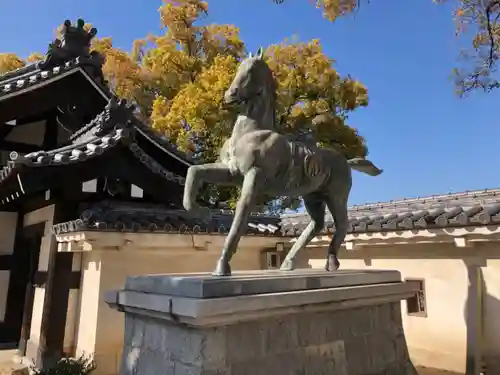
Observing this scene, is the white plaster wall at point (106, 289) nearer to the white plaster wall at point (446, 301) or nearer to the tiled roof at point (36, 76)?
the tiled roof at point (36, 76)

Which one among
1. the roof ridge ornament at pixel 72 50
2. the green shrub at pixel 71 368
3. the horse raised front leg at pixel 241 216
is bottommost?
the green shrub at pixel 71 368

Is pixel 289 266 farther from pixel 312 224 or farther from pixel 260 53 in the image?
pixel 260 53

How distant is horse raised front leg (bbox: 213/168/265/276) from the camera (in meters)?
3.26

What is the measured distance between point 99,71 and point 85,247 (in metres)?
4.99

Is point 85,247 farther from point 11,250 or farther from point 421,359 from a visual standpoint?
point 421,359

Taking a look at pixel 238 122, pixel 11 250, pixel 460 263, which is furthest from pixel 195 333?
pixel 11 250

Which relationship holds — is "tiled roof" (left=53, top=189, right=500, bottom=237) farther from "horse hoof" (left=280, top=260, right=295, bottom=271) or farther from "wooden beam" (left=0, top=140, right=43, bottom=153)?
"wooden beam" (left=0, top=140, right=43, bottom=153)

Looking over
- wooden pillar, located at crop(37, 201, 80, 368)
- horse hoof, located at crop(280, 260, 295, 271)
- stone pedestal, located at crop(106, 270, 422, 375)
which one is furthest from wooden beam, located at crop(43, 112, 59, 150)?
horse hoof, located at crop(280, 260, 295, 271)

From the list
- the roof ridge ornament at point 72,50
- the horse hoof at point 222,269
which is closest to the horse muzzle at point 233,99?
the horse hoof at point 222,269

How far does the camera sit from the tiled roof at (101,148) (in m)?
6.34

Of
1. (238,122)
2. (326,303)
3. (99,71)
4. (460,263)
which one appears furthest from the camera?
(99,71)

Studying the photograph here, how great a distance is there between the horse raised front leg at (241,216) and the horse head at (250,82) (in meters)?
Answer: 0.71

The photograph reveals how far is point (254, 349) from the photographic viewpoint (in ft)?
9.62

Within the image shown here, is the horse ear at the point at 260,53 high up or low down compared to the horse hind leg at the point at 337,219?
up
